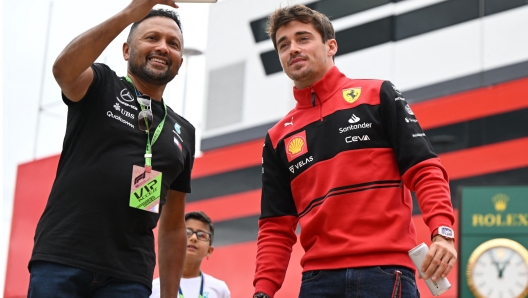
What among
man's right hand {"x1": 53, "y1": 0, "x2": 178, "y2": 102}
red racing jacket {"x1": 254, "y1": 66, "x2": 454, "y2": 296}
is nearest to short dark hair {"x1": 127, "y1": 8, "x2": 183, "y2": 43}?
man's right hand {"x1": 53, "y1": 0, "x2": 178, "y2": 102}

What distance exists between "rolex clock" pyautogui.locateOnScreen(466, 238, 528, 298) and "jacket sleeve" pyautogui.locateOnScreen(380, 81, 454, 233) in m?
3.34

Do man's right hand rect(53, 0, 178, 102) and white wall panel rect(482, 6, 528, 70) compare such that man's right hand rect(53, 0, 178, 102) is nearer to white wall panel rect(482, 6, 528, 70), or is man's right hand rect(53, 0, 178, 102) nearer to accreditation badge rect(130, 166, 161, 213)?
accreditation badge rect(130, 166, 161, 213)

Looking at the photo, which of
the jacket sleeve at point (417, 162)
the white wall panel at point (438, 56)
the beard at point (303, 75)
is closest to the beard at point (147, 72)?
the beard at point (303, 75)

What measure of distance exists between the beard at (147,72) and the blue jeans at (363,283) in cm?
73

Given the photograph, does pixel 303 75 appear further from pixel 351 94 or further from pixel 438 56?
pixel 438 56

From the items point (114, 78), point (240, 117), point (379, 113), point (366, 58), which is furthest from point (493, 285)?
point (114, 78)

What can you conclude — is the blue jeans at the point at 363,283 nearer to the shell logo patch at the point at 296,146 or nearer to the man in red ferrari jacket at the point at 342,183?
the man in red ferrari jacket at the point at 342,183

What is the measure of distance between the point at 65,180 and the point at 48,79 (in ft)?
20.0

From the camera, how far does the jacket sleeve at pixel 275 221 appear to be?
92.2 inches

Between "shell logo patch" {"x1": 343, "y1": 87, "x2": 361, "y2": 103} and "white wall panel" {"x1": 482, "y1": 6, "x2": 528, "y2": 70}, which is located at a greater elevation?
"white wall panel" {"x1": 482, "y1": 6, "x2": 528, "y2": 70}

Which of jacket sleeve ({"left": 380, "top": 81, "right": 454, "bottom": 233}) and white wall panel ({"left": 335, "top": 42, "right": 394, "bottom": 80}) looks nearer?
jacket sleeve ({"left": 380, "top": 81, "right": 454, "bottom": 233})

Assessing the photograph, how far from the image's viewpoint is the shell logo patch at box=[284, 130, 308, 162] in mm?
2281

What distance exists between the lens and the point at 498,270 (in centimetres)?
529

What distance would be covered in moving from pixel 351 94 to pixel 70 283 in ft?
3.20
